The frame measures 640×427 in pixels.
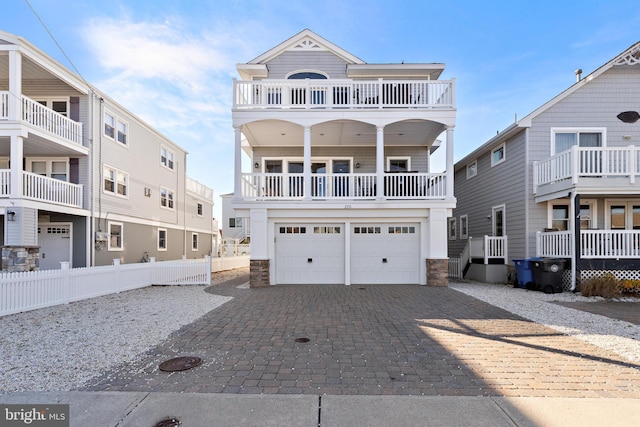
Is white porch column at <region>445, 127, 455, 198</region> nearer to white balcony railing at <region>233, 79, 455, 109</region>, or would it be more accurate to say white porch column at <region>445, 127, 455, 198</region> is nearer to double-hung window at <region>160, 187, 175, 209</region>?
white balcony railing at <region>233, 79, 455, 109</region>

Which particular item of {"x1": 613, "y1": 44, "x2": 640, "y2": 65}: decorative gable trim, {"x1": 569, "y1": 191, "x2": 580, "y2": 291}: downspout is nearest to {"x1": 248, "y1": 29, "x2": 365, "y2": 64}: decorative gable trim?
{"x1": 613, "y1": 44, "x2": 640, "y2": 65}: decorative gable trim

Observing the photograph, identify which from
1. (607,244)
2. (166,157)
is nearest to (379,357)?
(607,244)

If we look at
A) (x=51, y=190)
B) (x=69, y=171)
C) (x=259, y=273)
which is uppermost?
(x=69, y=171)

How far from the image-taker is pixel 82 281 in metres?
8.66

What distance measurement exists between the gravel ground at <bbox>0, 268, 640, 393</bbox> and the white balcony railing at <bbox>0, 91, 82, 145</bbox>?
7530 mm

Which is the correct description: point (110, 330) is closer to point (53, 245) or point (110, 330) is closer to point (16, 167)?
→ point (16, 167)

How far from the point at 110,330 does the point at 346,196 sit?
773 centimetres

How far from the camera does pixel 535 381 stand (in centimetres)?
363

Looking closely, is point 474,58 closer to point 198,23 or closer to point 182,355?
point 198,23

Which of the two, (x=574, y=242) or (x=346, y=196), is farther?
(x=346, y=196)

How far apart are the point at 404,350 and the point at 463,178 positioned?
1476 cm

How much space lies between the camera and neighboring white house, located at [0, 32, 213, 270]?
10781 mm

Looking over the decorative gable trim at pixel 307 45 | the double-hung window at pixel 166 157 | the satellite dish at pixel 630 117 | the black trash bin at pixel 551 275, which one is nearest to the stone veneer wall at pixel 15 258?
the double-hung window at pixel 166 157

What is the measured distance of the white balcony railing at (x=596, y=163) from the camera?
10057mm
